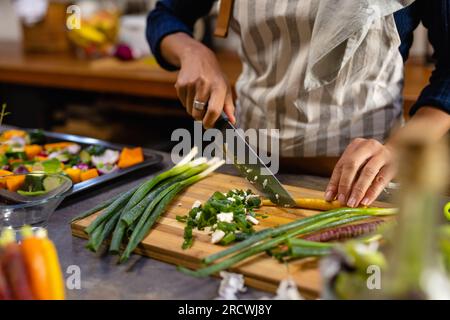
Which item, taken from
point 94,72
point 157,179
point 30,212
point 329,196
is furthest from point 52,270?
point 94,72

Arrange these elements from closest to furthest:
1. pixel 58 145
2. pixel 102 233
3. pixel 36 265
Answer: pixel 36 265, pixel 102 233, pixel 58 145

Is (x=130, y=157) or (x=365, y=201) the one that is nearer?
(x=365, y=201)

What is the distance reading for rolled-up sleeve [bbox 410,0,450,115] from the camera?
142 cm

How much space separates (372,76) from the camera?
5.15ft

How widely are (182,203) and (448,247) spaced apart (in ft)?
2.37

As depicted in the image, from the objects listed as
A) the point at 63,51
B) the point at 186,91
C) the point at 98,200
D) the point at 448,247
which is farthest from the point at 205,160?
the point at 63,51

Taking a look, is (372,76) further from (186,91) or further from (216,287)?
(216,287)

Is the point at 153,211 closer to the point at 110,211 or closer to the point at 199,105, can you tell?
the point at 110,211

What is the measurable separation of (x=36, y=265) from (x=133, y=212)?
433 millimetres

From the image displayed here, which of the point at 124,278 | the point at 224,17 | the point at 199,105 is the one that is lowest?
the point at 124,278

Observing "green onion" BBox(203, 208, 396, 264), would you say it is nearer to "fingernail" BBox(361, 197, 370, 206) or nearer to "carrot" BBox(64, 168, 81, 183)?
"fingernail" BBox(361, 197, 370, 206)

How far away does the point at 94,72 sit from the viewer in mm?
3002

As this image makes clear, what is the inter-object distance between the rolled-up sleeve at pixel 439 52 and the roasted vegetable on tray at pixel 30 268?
106 cm

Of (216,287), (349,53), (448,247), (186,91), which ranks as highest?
(349,53)
